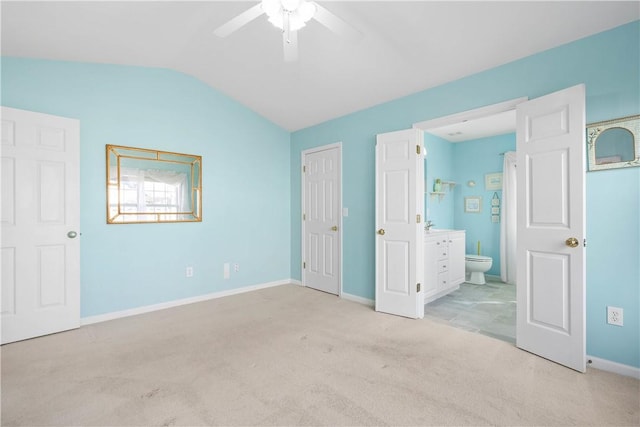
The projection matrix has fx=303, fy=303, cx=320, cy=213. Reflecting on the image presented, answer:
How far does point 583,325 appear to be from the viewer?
2113mm

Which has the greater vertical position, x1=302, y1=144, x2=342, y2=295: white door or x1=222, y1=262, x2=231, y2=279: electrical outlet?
x1=302, y1=144, x2=342, y2=295: white door

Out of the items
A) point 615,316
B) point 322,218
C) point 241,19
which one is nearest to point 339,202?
point 322,218

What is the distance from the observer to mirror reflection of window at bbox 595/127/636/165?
6.89 feet

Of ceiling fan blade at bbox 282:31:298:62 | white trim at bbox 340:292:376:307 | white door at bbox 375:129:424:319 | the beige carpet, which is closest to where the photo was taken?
the beige carpet

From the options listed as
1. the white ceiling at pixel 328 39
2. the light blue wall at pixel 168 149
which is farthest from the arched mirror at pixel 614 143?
the light blue wall at pixel 168 149

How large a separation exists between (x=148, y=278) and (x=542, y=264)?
12.8 ft

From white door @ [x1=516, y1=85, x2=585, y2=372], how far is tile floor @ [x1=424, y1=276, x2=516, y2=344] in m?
0.42

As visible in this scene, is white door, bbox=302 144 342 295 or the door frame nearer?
the door frame

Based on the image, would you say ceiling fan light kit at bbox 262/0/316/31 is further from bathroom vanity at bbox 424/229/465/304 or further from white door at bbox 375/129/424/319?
bathroom vanity at bbox 424/229/465/304

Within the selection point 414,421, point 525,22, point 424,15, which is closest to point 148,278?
point 414,421

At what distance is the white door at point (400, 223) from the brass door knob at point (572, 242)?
1261mm

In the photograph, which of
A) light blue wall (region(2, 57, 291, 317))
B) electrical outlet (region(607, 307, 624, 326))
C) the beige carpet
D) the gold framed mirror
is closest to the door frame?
electrical outlet (region(607, 307, 624, 326))

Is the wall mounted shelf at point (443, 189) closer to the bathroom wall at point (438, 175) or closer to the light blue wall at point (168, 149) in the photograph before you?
the bathroom wall at point (438, 175)

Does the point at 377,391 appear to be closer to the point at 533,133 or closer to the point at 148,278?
the point at 533,133
